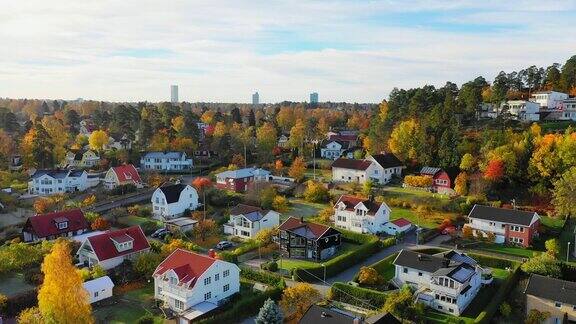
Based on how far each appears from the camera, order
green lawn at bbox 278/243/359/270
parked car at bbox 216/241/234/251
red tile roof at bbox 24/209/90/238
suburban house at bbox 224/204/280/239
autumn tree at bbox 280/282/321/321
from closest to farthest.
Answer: autumn tree at bbox 280/282/321/321 → green lawn at bbox 278/243/359/270 → parked car at bbox 216/241/234/251 → red tile roof at bbox 24/209/90/238 → suburban house at bbox 224/204/280/239

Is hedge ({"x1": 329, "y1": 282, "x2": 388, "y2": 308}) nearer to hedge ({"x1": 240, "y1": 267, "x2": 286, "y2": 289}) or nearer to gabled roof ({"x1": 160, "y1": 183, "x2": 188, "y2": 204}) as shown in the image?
hedge ({"x1": 240, "y1": 267, "x2": 286, "y2": 289})

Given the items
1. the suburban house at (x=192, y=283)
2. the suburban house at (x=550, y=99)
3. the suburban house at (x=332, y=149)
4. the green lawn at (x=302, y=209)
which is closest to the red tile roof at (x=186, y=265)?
the suburban house at (x=192, y=283)

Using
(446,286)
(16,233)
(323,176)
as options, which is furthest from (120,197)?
(446,286)

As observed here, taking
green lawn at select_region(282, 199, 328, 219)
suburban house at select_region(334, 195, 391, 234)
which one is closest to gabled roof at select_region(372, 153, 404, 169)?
green lawn at select_region(282, 199, 328, 219)

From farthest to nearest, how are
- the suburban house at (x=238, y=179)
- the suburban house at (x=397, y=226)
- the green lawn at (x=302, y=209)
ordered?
Result: 1. the suburban house at (x=238, y=179)
2. the green lawn at (x=302, y=209)
3. the suburban house at (x=397, y=226)

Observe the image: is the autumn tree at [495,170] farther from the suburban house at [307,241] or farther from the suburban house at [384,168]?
the suburban house at [307,241]

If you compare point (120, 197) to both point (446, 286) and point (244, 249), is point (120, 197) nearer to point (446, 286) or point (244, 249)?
point (244, 249)
